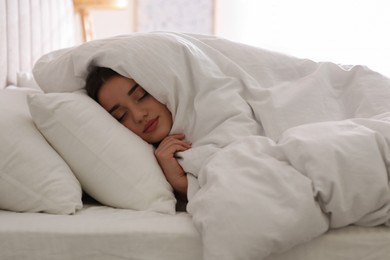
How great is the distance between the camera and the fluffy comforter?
0.79 meters

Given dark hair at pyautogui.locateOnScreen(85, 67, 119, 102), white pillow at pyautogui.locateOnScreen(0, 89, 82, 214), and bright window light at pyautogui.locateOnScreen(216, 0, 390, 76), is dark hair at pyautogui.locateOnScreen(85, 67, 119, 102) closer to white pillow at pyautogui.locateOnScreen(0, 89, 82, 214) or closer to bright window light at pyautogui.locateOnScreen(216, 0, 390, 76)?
white pillow at pyautogui.locateOnScreen(0, 89, 82, 214)

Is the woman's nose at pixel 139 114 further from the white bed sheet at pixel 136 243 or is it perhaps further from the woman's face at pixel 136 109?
the white bed sheet at pixel 136 243

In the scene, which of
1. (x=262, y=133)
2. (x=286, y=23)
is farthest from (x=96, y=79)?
(x=286, y=23)

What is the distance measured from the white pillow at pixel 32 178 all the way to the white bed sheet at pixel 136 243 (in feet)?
0.30

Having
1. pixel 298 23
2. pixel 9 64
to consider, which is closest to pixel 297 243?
pixel 9 64

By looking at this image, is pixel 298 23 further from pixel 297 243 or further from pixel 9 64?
pixel 297 243

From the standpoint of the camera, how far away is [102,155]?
3.28ft

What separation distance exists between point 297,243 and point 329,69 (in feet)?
2.11

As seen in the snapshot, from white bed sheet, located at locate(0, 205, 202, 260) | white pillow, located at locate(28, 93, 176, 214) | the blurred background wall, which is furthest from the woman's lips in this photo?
the blurred background wall

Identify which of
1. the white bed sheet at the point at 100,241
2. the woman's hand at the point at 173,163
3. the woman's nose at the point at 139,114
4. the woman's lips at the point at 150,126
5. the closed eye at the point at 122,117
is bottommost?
the white bed sheet at the point at 100,241

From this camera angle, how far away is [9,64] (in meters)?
1.67

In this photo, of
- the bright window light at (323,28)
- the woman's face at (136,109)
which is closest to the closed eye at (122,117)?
the woman's face at (136,109)

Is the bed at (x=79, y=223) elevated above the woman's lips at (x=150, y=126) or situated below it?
below

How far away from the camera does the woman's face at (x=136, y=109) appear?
1179 millimetres
